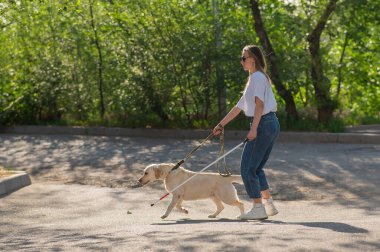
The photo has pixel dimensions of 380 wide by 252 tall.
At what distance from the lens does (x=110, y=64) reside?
18844 mm

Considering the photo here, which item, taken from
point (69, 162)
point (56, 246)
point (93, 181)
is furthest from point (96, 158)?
point (56, 246)

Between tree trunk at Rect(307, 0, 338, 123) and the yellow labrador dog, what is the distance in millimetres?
9538

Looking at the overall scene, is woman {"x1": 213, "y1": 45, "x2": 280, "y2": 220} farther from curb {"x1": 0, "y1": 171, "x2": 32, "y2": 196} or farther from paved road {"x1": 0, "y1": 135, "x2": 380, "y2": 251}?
curb {"x1": 0, "y1": 171, "x2": 32, "y2": 196}

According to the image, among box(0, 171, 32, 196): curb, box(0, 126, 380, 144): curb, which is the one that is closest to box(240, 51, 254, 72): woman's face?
box(0, 171, 32, 196): curb

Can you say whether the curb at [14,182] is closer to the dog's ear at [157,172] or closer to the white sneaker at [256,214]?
the dog's ear at [157,172]

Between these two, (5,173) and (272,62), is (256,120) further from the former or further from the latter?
(272,62)

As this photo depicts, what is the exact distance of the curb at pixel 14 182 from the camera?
11594mm

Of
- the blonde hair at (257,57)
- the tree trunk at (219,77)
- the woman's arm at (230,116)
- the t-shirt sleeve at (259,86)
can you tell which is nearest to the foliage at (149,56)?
the tree trunk at (219,77)

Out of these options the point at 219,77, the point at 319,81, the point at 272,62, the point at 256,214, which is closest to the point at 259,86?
the point at 256,214

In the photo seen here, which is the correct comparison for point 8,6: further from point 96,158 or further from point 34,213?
point 34,213

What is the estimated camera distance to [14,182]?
12023mm

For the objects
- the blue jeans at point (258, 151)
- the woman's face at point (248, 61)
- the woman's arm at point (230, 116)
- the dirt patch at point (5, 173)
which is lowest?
the dirt patch at point (5, 173)

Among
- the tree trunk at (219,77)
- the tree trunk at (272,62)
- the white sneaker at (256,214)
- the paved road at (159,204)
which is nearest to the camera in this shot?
the paved road at (159,204)

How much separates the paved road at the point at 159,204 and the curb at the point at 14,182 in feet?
0.43
